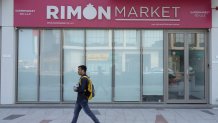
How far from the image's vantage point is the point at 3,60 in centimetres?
1407

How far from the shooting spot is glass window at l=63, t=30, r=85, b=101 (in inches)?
568

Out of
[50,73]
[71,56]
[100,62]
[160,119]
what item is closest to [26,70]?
[50,73]

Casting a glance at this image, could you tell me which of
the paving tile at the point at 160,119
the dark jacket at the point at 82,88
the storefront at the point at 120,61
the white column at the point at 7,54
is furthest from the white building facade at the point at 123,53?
the dark jacket at the point at 82,88

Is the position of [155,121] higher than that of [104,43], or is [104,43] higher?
[104,43]

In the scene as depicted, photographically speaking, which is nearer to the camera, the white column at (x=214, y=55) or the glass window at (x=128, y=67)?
the white column at (x=214, y=55)

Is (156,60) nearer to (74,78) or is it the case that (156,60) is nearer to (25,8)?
(74,78)

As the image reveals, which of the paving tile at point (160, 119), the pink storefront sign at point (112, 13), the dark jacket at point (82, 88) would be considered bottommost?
the paving tile at point (160, 119)

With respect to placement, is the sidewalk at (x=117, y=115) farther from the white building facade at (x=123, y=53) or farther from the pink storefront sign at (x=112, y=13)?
the pink storefront sign at (x=112, y=13)

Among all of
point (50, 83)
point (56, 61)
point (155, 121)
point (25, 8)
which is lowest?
point (155, 121)

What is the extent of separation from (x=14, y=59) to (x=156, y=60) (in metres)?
5.72

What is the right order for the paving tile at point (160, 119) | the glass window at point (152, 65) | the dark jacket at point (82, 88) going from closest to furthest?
the dark jacket at point (82, 88), the paving tile at point (160, 119), the glass window at point (152, 65)

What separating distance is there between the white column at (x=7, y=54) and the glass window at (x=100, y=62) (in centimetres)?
305

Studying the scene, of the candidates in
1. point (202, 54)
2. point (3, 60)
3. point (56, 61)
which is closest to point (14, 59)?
point (3, 60)

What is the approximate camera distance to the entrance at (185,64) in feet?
47.4
